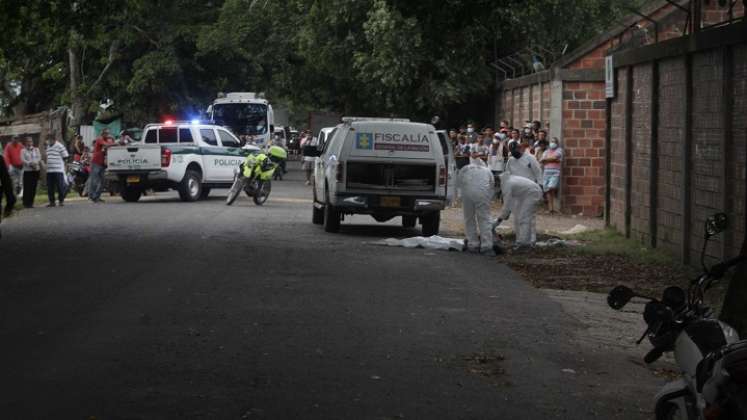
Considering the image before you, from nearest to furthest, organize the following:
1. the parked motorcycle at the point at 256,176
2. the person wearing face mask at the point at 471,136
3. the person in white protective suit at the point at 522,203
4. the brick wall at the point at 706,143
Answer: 1. the brick wall at the point at 706,143
2. the person in white protective suit at the point at 522,203
3. the parked motorcycle at the point at 256,176
4. the person wearing face mask at the point at 471,136

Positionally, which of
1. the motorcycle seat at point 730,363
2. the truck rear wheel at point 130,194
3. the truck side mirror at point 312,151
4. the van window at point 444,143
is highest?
the van window at point 444,143

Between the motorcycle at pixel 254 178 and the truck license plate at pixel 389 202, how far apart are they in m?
8.76

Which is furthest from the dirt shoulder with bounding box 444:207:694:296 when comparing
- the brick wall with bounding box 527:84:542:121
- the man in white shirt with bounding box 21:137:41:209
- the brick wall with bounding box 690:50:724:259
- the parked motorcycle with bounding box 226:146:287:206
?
the man in white shirt with bounding box 21:137:41:209

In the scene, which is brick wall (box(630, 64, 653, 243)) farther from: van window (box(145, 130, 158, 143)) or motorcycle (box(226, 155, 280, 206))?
van window (box(145, 130, 158, 143))

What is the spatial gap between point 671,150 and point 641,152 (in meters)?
2.20

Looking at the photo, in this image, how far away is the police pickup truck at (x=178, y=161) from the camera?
1243 inches

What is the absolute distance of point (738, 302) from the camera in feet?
30.4

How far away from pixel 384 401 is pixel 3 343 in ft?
11.7

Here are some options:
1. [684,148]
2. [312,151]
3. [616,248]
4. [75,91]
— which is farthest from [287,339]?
[75,91]

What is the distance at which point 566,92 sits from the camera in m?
30.4

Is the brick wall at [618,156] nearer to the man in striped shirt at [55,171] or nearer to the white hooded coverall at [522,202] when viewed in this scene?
the white hooded coverall at [522,202]

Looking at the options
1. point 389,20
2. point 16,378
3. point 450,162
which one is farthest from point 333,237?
point 389,20

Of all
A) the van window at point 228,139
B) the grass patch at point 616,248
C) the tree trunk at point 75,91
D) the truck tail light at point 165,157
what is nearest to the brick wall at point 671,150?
the grass patch at point 616,248

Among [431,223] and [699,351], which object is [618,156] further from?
[699,351]
